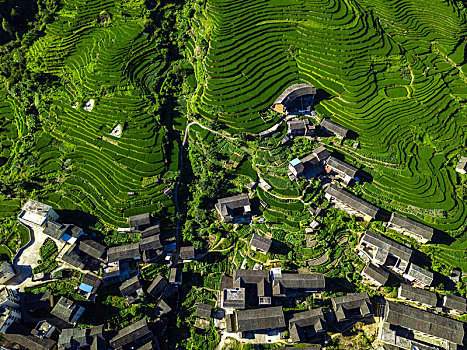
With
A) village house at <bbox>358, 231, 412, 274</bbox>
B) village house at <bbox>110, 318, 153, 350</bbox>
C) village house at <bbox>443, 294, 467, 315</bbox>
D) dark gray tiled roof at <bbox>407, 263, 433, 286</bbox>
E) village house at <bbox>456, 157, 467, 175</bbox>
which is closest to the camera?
village house at <bbox>110, 318, 153, 350</bbox>

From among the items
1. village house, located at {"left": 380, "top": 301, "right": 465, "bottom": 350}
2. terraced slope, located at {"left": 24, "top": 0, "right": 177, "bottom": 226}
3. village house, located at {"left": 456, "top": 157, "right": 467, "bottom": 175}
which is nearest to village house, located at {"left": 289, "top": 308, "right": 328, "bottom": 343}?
village house, located at {"left": 380, "top": 301, "right": 465, "bottom": 350}

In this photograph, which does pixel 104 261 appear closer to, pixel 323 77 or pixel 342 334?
pixel 342 334

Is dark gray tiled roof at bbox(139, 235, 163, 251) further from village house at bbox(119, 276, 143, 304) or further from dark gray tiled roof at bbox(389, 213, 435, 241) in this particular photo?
dark gray tiled roof at bbox(389, 213, 435, 241)

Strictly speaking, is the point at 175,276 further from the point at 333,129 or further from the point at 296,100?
the point at 296,100

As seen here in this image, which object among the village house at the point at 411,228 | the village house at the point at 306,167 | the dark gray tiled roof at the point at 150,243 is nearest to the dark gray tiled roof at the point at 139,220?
the dark gray tiled roof at the point at 150,243

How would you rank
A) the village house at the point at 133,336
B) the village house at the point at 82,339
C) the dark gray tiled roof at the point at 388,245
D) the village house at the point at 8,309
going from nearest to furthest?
the village house at the point at 8,309 → the village house at the point at 82,339 → the village house at the point at 133,336 → the dark gray tiled roof at the point at 388,245

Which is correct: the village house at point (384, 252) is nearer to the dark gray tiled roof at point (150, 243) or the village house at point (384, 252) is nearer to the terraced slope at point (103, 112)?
the dark gray tiled roof at point (150, 243)
